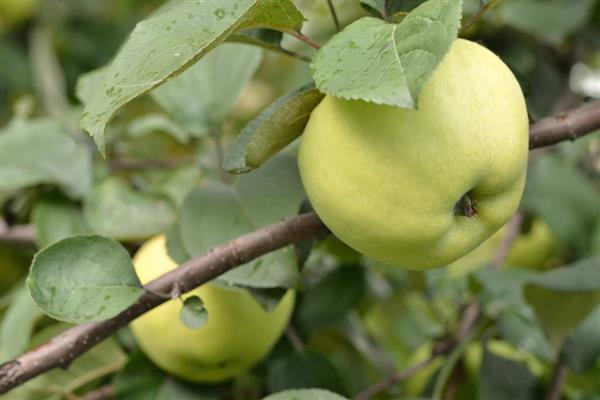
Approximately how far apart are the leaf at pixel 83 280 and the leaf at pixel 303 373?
26 centimetres

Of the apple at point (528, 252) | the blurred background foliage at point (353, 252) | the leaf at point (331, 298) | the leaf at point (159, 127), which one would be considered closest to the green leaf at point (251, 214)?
the blurred background foliage at point (353, 252)

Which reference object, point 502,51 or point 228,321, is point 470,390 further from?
point 502,51

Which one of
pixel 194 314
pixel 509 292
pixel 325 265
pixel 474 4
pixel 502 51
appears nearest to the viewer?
pixel 194 314

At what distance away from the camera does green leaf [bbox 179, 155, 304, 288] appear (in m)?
0.65

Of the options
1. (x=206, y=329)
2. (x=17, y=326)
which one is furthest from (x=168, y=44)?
(x=17, y=326)

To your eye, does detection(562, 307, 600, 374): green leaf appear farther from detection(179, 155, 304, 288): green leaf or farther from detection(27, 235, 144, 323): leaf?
detection(27, 235, 144, 323): leaf

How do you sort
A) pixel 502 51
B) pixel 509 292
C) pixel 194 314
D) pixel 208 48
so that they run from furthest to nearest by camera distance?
pixel 502 51 < pixel 509 292 < pixel 194 314 < pixel 208 48

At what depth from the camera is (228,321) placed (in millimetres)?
745

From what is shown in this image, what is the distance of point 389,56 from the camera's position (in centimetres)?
45

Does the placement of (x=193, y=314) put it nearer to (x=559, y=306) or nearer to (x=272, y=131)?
(x=272, y=131)

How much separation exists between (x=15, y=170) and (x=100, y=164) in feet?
0.42

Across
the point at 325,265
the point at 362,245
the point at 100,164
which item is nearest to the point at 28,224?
the point at 100,164

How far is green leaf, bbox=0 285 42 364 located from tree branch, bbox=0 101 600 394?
0.45 feet

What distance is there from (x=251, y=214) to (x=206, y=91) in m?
0.26
